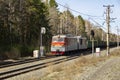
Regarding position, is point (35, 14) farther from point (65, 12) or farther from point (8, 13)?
point (65, 12)

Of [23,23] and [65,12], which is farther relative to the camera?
[65,12]

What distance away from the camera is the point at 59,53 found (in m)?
43.5

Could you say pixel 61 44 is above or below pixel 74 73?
above

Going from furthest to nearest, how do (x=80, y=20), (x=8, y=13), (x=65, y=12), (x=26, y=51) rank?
(x=80, y=20) → (x=65, y=12) → (x=8, y=13) → (x=26, y=51)

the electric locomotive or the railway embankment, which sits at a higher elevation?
the electric locomotive

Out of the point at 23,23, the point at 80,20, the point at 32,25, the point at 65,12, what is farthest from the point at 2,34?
the point at 80,20

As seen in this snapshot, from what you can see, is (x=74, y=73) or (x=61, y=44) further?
(x=61, y=44)

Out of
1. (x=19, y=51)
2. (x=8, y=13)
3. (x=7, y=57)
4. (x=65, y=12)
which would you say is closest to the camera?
(x=7, y=57)

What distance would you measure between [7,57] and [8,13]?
13.5 metres

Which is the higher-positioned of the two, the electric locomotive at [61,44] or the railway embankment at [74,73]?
the electric locomotive at [61,44]

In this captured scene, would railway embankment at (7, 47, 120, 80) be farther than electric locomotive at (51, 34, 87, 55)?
No

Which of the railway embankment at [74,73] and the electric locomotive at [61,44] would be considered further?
the electric locomotive at [61,44]

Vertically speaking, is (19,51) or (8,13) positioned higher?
(8,13)

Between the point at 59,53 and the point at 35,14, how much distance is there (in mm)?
17683
